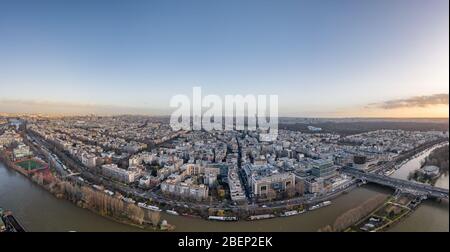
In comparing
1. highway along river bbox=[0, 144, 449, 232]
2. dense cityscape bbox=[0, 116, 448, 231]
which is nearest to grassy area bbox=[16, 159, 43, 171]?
dense cityscape bbox=[0, 116, 448, 231]

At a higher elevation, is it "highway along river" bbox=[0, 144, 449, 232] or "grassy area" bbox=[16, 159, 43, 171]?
"grassy area" bbox=[16, 159, 43, 171]

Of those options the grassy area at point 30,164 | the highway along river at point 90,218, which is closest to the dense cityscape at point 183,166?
the grassy area at point 30,164

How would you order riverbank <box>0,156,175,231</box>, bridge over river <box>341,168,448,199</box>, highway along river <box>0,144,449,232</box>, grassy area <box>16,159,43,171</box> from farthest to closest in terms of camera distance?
grassy area <box>16,159,43,171</box> → riverbank <box>0,156,175,231</box> → highway along river <box>0,144,449,232</box> → bridge over river <box>341,168,448,199</box>

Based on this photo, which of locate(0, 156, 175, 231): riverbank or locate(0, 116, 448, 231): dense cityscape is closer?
locate(0, 156, 175, 231): riverbank

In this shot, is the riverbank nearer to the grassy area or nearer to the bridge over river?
the grassy area

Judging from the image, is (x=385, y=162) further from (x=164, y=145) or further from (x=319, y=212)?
(x=164, y=145)

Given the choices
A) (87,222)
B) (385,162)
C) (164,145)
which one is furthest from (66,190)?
(385,162)
